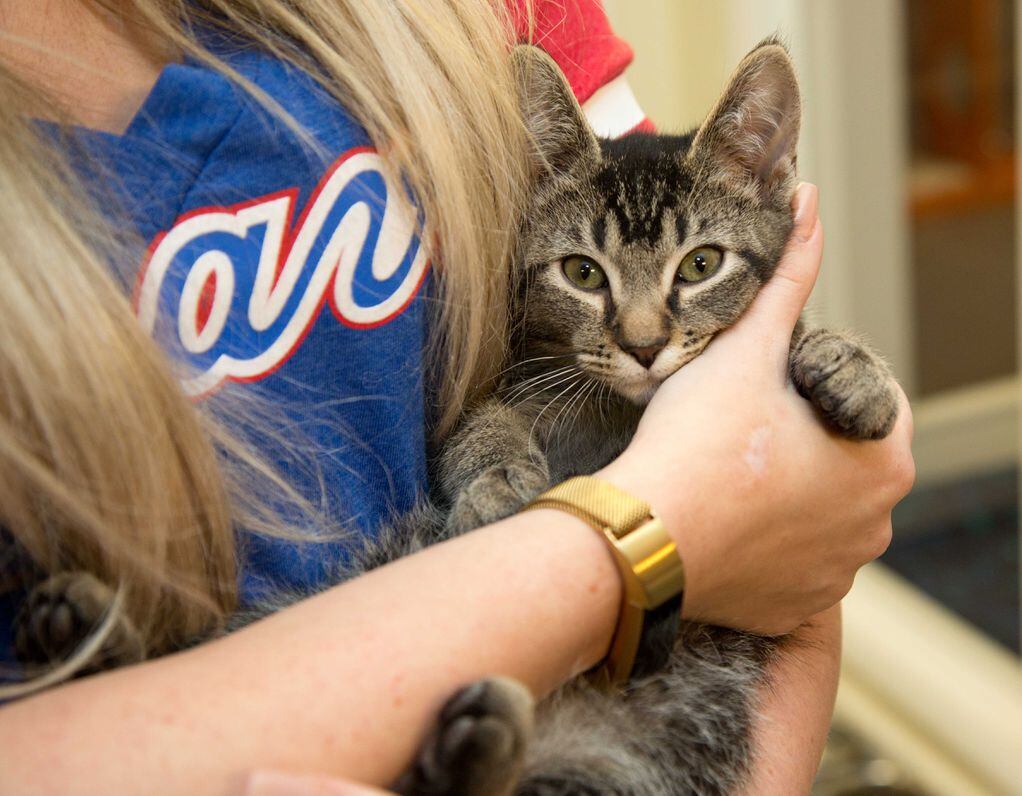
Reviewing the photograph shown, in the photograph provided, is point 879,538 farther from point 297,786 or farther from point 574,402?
point 297,786

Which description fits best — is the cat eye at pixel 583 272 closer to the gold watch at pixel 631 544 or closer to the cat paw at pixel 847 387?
the cat paw at pixel 847 387

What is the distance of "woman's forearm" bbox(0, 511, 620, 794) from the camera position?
695 millimetres

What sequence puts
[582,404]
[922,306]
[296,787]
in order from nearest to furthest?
[296,787] < [582,404] < [922,306]

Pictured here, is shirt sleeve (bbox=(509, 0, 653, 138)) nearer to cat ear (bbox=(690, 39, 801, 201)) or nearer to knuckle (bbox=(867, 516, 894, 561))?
cat ear (bbox=(690, 39, 801, 201))

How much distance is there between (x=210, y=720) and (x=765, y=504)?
520mm

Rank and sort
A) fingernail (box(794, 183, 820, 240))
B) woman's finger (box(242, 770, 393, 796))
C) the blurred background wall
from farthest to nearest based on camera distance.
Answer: the blurred background wall → fingernail (box(794, 183, 820, 240)) → woman's finger (box(242, 770, 393, 796))

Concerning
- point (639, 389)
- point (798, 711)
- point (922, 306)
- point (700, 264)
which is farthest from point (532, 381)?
point (922, 306)

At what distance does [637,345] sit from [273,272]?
405 mm

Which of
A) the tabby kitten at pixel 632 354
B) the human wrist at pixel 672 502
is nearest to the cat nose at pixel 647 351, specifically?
the tabby kitten at pixel 632 354

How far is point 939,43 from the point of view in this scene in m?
3.74

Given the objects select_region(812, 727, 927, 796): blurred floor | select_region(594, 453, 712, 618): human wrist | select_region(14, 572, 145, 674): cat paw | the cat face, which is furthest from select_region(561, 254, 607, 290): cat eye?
select_region(812, 727, 927, 796): blurred floor

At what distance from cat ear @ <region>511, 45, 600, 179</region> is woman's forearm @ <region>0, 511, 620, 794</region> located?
1.69 feet

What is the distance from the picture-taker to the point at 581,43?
119 centimetres

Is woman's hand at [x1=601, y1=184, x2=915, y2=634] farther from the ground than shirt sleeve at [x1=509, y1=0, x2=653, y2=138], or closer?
closer
